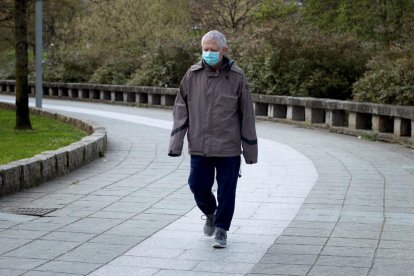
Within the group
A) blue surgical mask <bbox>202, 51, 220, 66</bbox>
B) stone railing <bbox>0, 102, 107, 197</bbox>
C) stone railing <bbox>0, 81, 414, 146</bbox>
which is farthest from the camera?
stone railing <bbox>0, 81, 414, 146</bbox>

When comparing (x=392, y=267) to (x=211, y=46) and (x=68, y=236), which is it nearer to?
(x=211, y=46)

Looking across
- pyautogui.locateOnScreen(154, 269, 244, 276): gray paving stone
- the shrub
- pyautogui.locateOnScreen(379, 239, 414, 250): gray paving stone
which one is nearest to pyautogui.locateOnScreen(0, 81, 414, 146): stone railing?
the shrub

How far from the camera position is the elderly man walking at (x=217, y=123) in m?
7.04

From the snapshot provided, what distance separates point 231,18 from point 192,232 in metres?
35.5

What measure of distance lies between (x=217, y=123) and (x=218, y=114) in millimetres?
76

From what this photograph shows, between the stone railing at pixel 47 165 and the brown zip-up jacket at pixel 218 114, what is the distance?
3.17 meters

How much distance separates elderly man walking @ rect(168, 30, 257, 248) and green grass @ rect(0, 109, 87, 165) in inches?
181

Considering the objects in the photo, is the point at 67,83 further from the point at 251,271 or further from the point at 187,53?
the point at 251,271

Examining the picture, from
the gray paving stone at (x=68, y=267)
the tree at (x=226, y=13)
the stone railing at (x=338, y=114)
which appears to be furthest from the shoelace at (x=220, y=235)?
the tree at (x=226, y=13)

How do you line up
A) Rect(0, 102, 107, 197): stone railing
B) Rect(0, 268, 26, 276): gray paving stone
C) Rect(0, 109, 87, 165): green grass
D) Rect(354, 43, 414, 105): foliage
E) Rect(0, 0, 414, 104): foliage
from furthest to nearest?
Rect(0, 0, 414, 104): foliage → Rect(354, 43, 414, 105): foliage → Rect(0, 109, 87, 165): green grass → Rect(0, 102, 107, 197): stone railing → Rect(0, 268, 26, 276): gray paving stone

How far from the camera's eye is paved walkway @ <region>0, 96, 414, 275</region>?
6445mm

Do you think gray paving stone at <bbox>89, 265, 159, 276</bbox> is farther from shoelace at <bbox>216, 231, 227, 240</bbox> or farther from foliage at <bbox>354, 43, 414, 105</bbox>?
foliage at <bbox>354, 43, 414, 105</bbox>

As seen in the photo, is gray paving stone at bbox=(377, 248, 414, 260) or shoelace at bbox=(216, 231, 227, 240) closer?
gray paving stone at bbox=(377, 248, 414, 260)

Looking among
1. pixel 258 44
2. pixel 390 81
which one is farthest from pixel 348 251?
pixel 258 44
